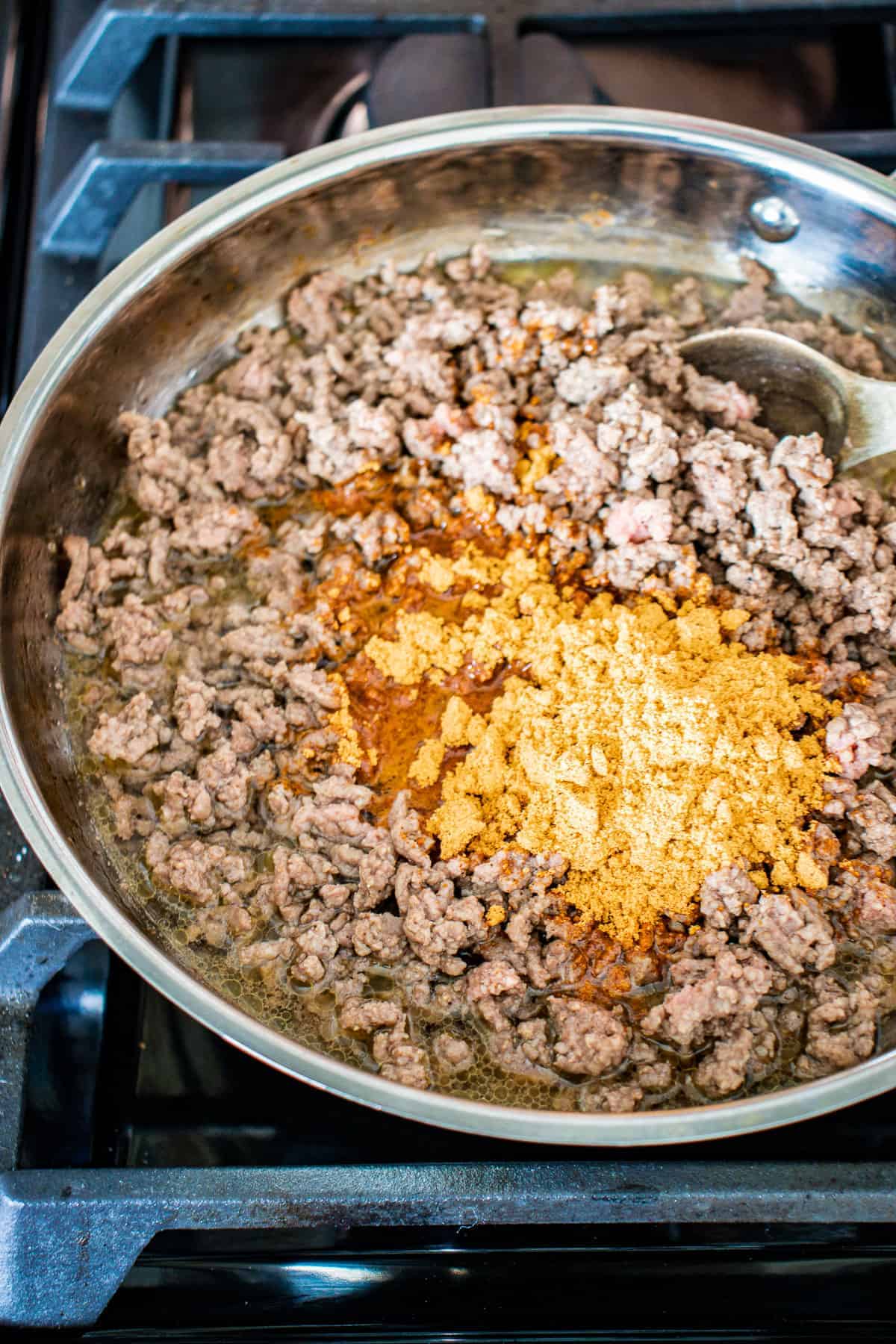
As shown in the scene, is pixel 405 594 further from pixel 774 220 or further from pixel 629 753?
pixel 774 220

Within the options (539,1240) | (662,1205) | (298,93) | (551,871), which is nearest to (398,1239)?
(539,1240)

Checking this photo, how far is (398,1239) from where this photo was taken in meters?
0.89

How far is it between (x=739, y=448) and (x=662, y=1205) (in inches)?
26.3

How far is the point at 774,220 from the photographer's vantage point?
114 centimetres

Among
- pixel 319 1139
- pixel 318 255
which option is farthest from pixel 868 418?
pixel 319 1139

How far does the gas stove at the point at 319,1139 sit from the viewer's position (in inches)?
32.8

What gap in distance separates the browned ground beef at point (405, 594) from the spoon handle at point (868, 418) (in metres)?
0.05

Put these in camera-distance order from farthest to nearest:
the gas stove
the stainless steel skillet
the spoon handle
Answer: the spoon handle
the stainless steel skillet
the gas stove

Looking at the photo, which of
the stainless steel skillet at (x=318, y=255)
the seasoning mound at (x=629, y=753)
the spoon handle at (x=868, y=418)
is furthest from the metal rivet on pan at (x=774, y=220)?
the seasoning mound at (x=629, y=753)

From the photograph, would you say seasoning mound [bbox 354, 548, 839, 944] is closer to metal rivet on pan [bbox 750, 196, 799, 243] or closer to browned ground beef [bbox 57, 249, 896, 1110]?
browned ground beef [bbox 57, 249, 896, 1110]

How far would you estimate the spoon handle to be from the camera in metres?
1.06

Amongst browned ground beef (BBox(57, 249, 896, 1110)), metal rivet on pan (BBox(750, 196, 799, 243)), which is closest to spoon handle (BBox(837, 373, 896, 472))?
browned ground beef (BBox(57, 249, 896, 1110))

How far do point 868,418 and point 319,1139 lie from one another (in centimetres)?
86

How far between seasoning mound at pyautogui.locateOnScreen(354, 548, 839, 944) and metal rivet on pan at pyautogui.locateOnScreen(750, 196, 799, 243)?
1.43 ft
